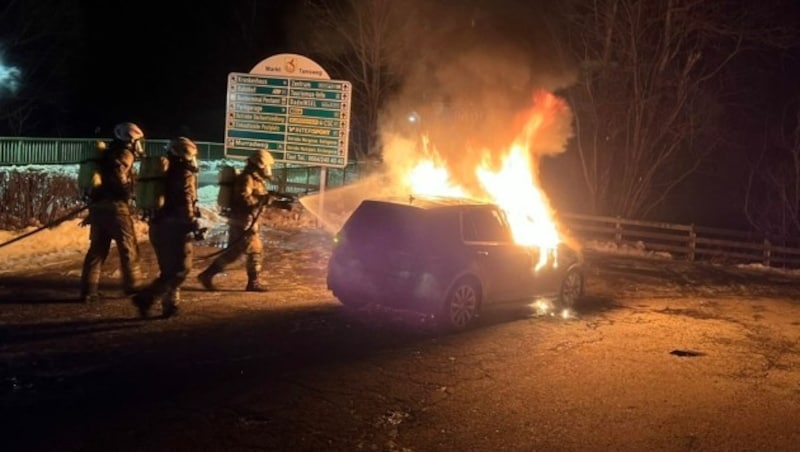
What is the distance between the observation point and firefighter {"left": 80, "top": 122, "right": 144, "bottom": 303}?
7832 mm

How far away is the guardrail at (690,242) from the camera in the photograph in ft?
62.1

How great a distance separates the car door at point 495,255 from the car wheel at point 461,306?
0.60ft

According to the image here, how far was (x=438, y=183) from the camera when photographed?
14648 millimetres

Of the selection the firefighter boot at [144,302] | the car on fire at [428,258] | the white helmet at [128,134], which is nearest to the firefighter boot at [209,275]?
the firefighter boot at [144,302]

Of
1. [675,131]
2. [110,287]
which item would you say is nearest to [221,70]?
[675,131]

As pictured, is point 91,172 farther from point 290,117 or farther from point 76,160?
point 76,160

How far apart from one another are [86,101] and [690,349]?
36385 millimetres

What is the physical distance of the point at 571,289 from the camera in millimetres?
10188

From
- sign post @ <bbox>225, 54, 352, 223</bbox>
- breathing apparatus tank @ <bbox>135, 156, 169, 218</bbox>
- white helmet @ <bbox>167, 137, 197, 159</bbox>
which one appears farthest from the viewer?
sign post @ <bbox>225, 54, 352, 223</bbox>

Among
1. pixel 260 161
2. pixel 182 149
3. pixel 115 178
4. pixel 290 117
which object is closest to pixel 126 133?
pixel 115 178

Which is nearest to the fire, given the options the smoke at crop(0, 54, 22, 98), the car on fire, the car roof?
the car on fire

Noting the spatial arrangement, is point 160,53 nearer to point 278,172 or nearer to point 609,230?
point 278,172

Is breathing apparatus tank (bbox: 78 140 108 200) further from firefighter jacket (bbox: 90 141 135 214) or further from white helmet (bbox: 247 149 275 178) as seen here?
white helmet (bbox: 247 149 275 178)

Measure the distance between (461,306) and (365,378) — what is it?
228cm
